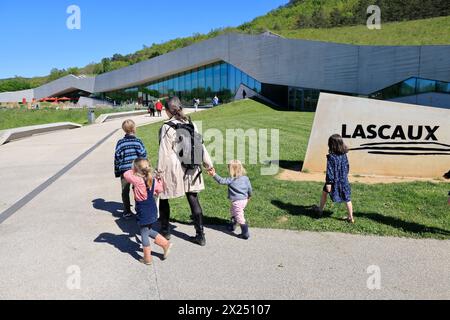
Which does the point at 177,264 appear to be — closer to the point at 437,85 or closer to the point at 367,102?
the point at 367,102

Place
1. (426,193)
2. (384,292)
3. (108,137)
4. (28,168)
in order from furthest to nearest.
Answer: (108,137), (28,168), (426,193), (384,292)

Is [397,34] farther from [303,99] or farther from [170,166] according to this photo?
[170,166]

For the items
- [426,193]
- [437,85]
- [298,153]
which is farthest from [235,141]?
[437,85]

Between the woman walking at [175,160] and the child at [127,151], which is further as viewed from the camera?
the child at [127,151]

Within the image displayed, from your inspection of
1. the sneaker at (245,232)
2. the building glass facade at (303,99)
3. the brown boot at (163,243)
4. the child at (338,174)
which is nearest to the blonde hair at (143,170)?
the brown boot at (163,243)

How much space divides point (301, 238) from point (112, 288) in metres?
2.40

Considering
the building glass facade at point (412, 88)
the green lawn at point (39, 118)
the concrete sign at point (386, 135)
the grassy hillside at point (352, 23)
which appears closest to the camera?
the concrete sign at point (386, 135)

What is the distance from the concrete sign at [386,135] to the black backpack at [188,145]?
4.71m

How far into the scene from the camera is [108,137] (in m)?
16.7

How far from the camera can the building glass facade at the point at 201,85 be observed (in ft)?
143

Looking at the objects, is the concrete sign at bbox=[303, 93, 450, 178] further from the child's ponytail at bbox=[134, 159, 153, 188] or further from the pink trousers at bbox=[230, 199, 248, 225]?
the child's ponytail at bbox=[134, 159, 153, 188]

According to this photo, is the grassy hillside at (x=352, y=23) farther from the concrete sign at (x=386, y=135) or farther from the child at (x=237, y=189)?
the child at (x=237, y=189)

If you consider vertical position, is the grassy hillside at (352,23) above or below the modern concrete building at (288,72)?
above

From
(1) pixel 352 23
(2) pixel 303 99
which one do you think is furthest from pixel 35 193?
(1) pixel 352 23
